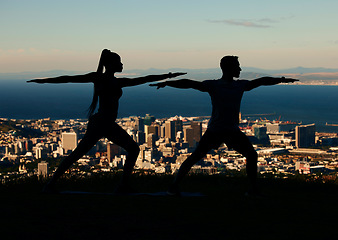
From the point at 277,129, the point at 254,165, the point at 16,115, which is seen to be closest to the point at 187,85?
the point at 254,165

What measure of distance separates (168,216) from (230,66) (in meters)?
2.28

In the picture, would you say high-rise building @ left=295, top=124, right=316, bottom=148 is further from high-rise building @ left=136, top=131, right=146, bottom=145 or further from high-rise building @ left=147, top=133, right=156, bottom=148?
high-rise building @ left=136, top=131, right=146, bottom=145

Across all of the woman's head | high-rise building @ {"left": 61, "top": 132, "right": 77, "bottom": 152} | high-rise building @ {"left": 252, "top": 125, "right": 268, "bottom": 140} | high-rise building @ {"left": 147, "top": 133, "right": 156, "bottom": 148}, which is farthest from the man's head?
high-rise building @ {"left": 252, "top": 125, "right": 268, "bottom": 140}

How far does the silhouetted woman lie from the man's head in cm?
58

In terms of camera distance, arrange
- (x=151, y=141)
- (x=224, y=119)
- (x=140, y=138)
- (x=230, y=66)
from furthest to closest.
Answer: (x=140, y=138) < (x=151, y=141) < (x=230, y=66) < (x=224, y=119)

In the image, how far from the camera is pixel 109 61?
22.4 ft

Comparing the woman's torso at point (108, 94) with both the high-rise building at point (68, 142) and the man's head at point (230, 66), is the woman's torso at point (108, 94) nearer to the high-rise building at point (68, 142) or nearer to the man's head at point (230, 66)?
the man's head at point (230, 66)

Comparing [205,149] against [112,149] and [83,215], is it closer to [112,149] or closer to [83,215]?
[83,215]

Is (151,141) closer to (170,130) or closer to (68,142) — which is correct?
(68,142)

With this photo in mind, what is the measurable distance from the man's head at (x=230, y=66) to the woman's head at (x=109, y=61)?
134 centimetres

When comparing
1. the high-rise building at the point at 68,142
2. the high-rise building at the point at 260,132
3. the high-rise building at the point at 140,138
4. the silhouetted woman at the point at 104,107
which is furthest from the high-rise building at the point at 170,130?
the silhouetted woman at the point at 104,107

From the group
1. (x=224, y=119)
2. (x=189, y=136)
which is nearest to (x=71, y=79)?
(x=224, y=119)

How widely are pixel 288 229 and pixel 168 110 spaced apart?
474ft

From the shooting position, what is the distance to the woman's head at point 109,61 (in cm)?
682
